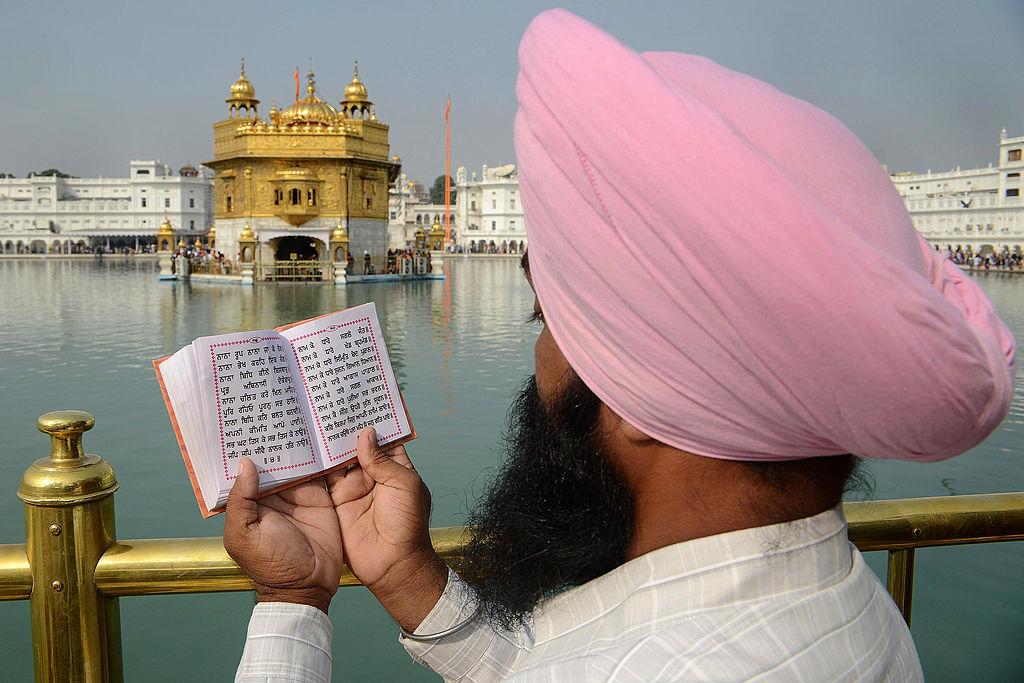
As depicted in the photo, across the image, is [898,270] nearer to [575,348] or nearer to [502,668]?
[575,348]

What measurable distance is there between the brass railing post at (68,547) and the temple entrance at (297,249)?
2568 cm

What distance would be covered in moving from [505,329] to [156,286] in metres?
13.1

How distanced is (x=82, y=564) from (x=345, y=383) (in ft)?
1.53

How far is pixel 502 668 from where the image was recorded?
44.7 inches

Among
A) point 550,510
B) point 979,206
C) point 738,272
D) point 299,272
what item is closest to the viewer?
point 738,272

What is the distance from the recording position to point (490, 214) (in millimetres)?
63688

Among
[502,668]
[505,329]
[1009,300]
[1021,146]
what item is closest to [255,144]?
[505,329]

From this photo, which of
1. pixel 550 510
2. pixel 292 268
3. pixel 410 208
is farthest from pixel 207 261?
pixel 410 208

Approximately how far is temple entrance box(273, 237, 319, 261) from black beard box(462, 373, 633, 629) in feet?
85.2

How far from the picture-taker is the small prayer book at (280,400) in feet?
3.53

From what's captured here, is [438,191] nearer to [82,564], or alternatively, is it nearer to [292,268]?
[292,268]

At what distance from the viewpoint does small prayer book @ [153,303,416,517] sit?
108cm

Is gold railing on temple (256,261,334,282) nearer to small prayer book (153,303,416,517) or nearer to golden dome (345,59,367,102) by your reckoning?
golden dome (345,59,367,102)

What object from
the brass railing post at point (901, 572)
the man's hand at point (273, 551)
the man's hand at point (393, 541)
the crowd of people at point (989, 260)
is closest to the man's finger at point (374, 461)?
the man's hand at point (393, 541)
